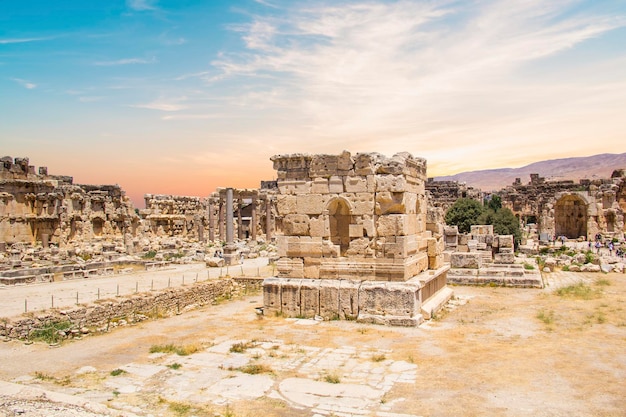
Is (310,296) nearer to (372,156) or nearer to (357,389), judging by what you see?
(372,156)

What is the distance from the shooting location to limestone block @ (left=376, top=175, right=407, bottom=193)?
10.6m

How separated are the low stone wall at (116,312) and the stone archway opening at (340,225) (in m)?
4.71

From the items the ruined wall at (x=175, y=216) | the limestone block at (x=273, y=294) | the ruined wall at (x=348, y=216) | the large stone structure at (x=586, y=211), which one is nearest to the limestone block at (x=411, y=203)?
the ruined wall at (x=348, y=216)

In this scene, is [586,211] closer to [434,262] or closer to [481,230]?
[481,230]

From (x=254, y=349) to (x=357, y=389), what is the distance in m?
2.56

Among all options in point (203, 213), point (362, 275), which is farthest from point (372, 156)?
point (203, 213)

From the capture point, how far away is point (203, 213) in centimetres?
4012

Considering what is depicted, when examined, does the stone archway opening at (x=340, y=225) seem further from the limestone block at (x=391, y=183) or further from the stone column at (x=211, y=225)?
the stone column at (x=211, y=225)

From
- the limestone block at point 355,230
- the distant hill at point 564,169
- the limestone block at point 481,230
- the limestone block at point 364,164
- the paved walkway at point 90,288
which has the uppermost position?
the distant hill at point 564,169

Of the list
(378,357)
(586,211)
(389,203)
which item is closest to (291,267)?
(389,203)

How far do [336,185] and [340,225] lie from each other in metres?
0.88

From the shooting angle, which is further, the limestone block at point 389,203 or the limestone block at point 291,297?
the limestone block at point 291,297

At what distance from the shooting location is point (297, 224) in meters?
11.3

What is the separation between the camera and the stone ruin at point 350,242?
34.4 ft
